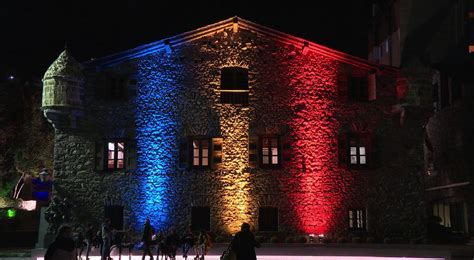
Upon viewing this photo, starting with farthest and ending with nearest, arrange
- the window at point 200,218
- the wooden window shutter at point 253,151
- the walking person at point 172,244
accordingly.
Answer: the wooden window shutter at point 253,151 → the window at point 200,218 → the walking person at point 172,244

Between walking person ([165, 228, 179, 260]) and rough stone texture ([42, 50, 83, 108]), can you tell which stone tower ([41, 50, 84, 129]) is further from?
walking person ([165, 228, 179, 260])

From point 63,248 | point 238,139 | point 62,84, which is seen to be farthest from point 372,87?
point 63,248

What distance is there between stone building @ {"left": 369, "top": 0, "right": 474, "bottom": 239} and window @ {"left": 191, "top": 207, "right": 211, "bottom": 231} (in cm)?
1049

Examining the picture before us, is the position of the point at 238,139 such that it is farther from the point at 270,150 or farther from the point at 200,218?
the point at 200,218

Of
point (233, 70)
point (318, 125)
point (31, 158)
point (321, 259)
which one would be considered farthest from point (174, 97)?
point (31, 158)

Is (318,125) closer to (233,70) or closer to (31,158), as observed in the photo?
(233,70)

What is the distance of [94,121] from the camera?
24828 mm

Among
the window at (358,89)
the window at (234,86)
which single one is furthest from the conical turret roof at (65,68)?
the window at (358,89)

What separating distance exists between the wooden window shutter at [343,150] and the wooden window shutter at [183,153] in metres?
7.05

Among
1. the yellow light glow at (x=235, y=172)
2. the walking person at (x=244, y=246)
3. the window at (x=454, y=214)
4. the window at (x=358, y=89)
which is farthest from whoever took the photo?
the window at (x=454, y=214)

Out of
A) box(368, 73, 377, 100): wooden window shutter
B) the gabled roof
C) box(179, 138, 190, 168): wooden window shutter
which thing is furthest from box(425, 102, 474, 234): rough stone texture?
box(179, 138, 190, 168): wooden window shutter

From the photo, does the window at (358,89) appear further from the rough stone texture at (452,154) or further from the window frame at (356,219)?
the rough stone texture at (452,154)

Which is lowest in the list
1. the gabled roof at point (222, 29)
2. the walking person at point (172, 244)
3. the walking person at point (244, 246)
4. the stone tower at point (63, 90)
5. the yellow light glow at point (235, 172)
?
the walking person at point (172, 244)

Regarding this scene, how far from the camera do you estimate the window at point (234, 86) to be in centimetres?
2466
